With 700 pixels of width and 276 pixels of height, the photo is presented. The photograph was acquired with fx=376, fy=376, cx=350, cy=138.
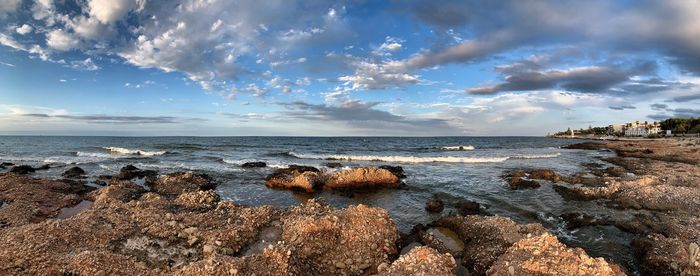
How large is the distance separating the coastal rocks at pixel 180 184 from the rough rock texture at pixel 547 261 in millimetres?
16601

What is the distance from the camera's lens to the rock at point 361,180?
21814 mm

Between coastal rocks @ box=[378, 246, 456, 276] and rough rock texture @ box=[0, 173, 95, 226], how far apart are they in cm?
1234

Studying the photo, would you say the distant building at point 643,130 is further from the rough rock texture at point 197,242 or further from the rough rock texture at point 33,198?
the rough rock texture at point 33,198

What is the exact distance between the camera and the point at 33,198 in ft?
53.5

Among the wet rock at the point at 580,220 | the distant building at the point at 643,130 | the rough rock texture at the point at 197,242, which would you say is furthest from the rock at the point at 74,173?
the distant building at the point at 643,130

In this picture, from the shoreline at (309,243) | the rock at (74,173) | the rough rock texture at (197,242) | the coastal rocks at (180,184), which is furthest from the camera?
the rock at (74,173)

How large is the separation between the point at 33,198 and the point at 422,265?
1741 cm

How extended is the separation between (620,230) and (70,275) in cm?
1632

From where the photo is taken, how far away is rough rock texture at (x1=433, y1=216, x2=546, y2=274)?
385 inches

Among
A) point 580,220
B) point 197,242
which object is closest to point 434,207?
point 580,220

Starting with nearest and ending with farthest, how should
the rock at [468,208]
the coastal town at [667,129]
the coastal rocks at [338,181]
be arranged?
1. the rock at [468,208]
2. the coastal rocks at [338,181]
3. the coastal town at [667,129]

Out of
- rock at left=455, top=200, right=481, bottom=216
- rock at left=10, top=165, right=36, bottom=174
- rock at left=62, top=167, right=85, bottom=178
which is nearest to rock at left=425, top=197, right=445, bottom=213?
rock at left=455, top=200, right=481, bottom=216

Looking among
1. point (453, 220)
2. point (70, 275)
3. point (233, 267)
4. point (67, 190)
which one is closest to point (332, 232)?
point (233, 267)

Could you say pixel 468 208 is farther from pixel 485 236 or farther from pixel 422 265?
pixel 422 265
